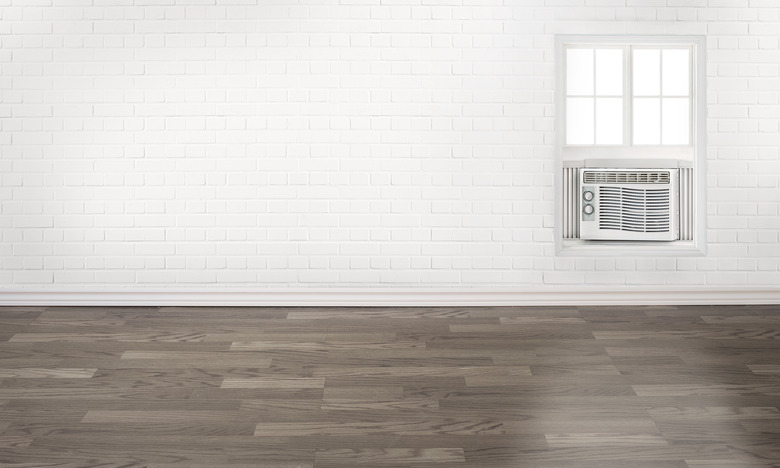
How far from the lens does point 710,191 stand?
461cm

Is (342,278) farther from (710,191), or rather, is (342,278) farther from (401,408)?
(710,191)

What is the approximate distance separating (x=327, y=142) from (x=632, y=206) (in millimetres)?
2057

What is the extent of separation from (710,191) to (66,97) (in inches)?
155

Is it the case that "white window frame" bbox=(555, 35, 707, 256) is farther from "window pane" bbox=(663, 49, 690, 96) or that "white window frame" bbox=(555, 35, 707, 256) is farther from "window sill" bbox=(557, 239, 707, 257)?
"window pane" bbox=(663, 49, 690, 96)

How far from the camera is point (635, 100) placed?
17.3 ft

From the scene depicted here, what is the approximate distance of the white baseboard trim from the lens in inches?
182

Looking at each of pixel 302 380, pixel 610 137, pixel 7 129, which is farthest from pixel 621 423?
pixel 7 129

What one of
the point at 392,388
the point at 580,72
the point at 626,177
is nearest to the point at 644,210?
the point at 626,177

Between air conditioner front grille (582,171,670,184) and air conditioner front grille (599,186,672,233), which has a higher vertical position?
air conditioner front grille (582,171,670,184)

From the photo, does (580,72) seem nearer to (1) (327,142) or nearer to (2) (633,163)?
(2) (633,163)

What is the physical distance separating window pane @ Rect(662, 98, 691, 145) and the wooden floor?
1.29 m

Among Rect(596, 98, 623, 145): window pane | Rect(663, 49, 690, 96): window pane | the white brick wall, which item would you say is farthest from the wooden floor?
Rect(663, 49, 690, 96): window pane

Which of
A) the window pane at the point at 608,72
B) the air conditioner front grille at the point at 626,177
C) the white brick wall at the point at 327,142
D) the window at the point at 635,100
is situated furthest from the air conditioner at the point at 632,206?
the window pane at the point at 608,72

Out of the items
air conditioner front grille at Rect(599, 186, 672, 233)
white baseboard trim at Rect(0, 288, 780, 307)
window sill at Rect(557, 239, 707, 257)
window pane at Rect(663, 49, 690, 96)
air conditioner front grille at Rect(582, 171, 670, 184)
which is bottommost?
white baseboard trim at Rect(0, 288, 780, 307)
